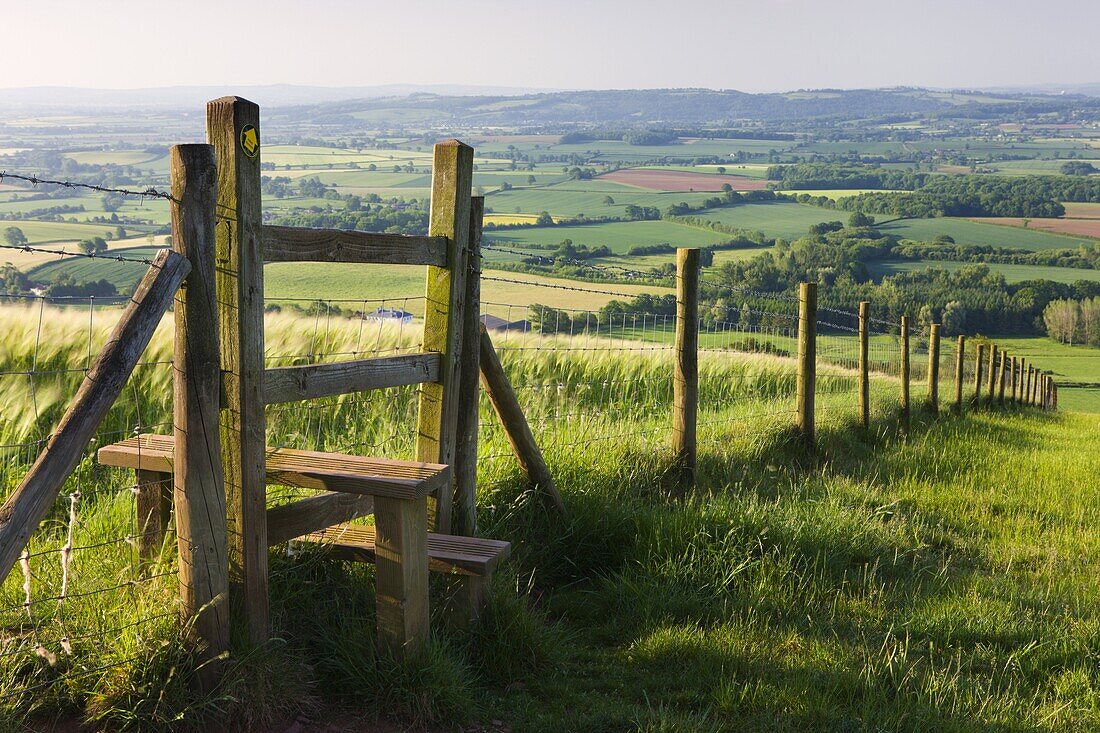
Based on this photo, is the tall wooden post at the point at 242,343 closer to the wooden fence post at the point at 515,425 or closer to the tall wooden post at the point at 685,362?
the wooden fence post at the point at 515,425

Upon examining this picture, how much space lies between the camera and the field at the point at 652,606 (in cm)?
354

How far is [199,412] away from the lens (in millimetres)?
3289

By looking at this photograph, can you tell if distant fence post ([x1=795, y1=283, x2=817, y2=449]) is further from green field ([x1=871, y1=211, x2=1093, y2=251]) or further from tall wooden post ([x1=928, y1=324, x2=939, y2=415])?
green field ([x1=871, y1=211, x2=1093, y2=251])

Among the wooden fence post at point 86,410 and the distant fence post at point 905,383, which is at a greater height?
the wooden fence post at point 86,410

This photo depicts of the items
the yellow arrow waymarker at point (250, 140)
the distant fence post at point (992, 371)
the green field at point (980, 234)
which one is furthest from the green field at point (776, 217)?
the yellow arrow waymarker at point (250, 140)

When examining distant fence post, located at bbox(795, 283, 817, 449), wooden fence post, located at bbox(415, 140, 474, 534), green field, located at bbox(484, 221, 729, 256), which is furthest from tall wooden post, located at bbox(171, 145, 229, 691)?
green field, located at bbox(484, 221, 729, 256)

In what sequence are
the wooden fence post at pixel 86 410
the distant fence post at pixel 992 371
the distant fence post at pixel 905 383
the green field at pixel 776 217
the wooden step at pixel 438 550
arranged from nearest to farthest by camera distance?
1. the wooden fence post at pixel 86 410
2. the wooden step at pixel 438 550
3. the distant fence post at pixel 905 383
4. the distant fence post at pixel 992 371
5. the green field at pixel 776 217

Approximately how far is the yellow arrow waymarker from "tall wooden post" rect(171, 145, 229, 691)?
0.14 metres

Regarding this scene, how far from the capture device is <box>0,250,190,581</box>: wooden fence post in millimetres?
2615

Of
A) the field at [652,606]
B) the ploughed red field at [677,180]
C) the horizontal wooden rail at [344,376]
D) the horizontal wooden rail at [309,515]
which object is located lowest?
the field at [652,606]

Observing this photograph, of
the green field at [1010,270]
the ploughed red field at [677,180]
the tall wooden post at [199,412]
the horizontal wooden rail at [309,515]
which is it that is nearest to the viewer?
the tall wooden post at [199,412]

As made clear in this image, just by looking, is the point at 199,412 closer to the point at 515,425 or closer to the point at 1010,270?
the point at 515,425

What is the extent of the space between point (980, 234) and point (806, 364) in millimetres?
95791

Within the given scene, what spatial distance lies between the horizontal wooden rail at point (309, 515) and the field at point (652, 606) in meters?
0.26
